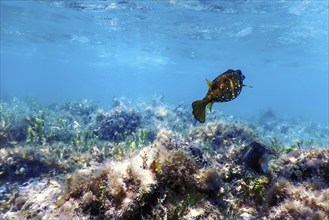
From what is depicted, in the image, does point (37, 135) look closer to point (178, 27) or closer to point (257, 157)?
point (257, 157)

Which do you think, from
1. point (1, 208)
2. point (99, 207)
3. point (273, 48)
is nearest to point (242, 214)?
point (99, 207)

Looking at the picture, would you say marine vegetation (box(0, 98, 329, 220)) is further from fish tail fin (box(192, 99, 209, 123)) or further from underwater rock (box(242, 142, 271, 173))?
fish tail fin (box(192, 99, 209, 123))

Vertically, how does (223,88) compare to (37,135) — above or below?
above

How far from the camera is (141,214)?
12.9 feet

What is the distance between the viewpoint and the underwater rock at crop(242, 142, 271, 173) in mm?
5430

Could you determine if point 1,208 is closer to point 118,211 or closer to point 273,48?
point 118,211

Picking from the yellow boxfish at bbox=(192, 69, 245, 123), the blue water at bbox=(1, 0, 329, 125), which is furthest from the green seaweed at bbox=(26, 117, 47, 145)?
the blue water at bbox=(1, 0, 329, 125)

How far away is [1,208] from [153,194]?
11.7 feet

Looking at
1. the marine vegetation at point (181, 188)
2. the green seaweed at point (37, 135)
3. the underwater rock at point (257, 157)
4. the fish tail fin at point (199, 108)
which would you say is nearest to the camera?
the marine vegetation at point (181, 188)

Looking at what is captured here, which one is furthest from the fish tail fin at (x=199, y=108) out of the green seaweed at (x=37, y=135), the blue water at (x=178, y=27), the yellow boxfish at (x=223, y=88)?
the blue water at (x=178, y=27)

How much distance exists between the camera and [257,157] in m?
5.55

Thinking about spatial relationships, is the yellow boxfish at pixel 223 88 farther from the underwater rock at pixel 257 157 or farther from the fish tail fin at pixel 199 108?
the underwater rock at pixel 257 157

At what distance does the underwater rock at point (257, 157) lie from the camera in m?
5.43

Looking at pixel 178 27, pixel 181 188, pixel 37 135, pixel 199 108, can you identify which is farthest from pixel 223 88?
pixel 178 27
